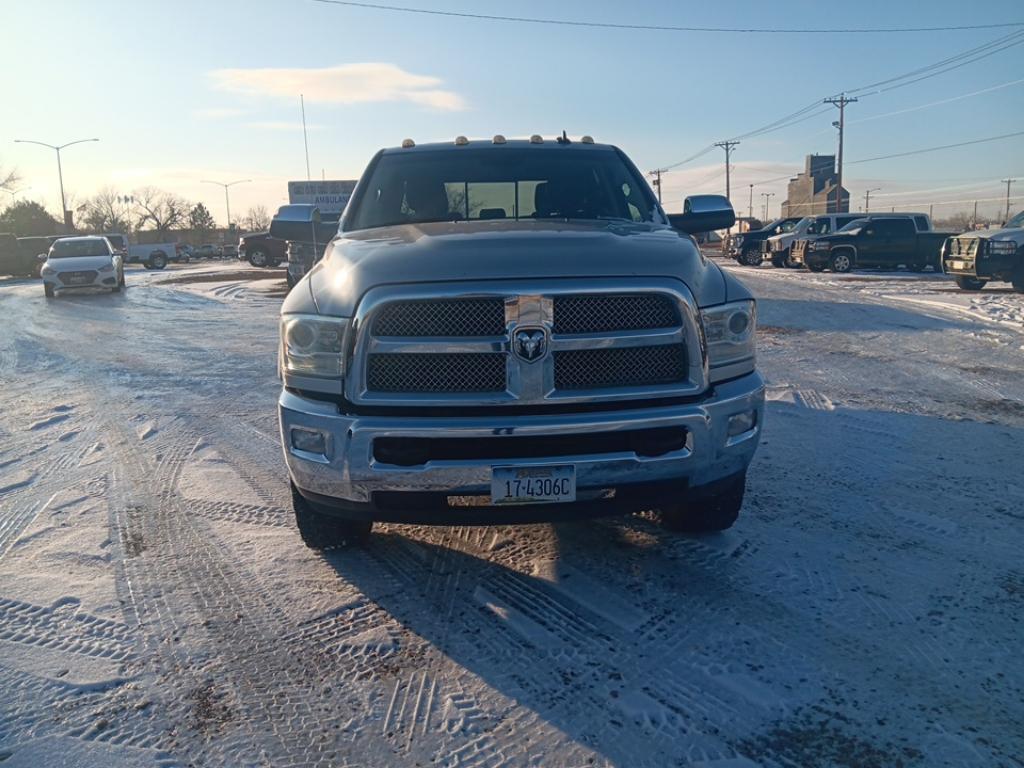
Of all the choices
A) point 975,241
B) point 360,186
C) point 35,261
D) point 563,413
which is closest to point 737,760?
point 563,413

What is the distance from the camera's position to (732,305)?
3.30 m

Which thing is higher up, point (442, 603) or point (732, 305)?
point (732, 305)

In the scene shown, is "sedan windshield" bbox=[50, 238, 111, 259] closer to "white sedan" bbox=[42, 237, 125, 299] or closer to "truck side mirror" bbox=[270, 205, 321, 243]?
"white sedan" bbox=[42, 237, 125, 299]

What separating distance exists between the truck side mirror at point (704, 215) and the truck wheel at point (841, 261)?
2092cm

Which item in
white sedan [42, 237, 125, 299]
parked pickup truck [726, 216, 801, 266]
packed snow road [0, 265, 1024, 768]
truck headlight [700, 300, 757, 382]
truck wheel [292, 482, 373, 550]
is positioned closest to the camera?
packed snow road [0, 265, 1024, 768]

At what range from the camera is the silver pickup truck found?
9.70 feet

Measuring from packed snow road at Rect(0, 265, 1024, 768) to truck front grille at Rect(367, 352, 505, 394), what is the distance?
957 mm

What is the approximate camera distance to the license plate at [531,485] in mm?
2920

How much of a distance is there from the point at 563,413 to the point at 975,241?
51.4ft

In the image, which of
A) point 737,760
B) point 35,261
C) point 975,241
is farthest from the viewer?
point 35,261

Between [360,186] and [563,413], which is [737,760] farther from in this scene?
[360,186]

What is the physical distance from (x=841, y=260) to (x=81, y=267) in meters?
22.4

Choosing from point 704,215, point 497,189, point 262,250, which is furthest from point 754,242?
point 497,189

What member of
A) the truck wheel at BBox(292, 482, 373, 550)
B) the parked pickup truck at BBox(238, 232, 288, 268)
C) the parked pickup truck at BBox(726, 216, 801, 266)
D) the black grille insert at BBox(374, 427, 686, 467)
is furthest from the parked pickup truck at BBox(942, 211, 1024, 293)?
the parked pickup truck at BBox(238, 232, 288, 268)
